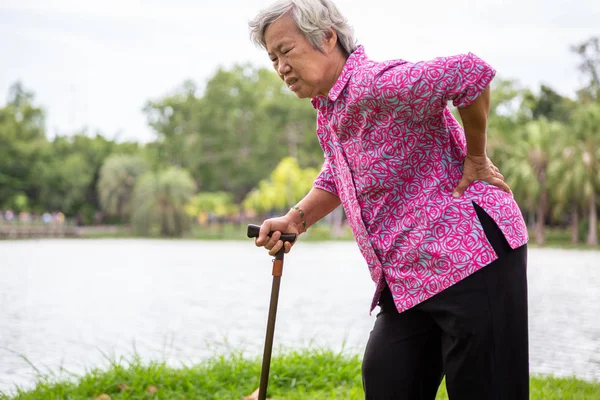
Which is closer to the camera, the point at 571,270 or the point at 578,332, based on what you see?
the point at 578,332

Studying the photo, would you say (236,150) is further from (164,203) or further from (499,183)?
(499,183)

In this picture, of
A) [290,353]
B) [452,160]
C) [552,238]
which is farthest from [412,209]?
[552,238]

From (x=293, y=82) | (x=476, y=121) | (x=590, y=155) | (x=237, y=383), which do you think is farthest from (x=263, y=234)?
(x=590, y=155)

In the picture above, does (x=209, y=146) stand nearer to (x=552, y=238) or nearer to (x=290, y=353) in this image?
(x=552, y=238)

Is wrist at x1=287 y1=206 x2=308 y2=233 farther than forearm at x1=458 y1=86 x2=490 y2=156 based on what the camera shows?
Yes

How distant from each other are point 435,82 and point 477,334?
2.00 ft

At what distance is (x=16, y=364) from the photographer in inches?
201

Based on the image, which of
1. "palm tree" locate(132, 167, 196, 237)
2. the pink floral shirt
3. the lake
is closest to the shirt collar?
the pink floral shirt

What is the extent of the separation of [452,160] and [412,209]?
17cm

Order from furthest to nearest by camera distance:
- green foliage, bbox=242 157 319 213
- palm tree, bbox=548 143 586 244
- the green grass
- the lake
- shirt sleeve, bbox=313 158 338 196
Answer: green foliage, bbox=242 157 319 213 < palm tree, bbox=548 143 586 244 < the lake < the green grass < shirt sleeve, bbox=313 158 338 196

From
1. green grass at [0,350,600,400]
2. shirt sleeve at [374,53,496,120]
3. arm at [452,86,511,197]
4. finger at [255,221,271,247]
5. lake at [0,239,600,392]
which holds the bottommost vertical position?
lake at [0,239,600,392]

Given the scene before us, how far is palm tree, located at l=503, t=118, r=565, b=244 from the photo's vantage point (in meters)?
28.6

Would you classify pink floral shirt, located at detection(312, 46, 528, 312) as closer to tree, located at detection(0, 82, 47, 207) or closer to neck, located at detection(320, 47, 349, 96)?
neck, located at detection(320, 47, 349, 96)

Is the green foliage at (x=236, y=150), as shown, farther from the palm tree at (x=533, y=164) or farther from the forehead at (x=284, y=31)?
the forehead at (x=284, y=31)
